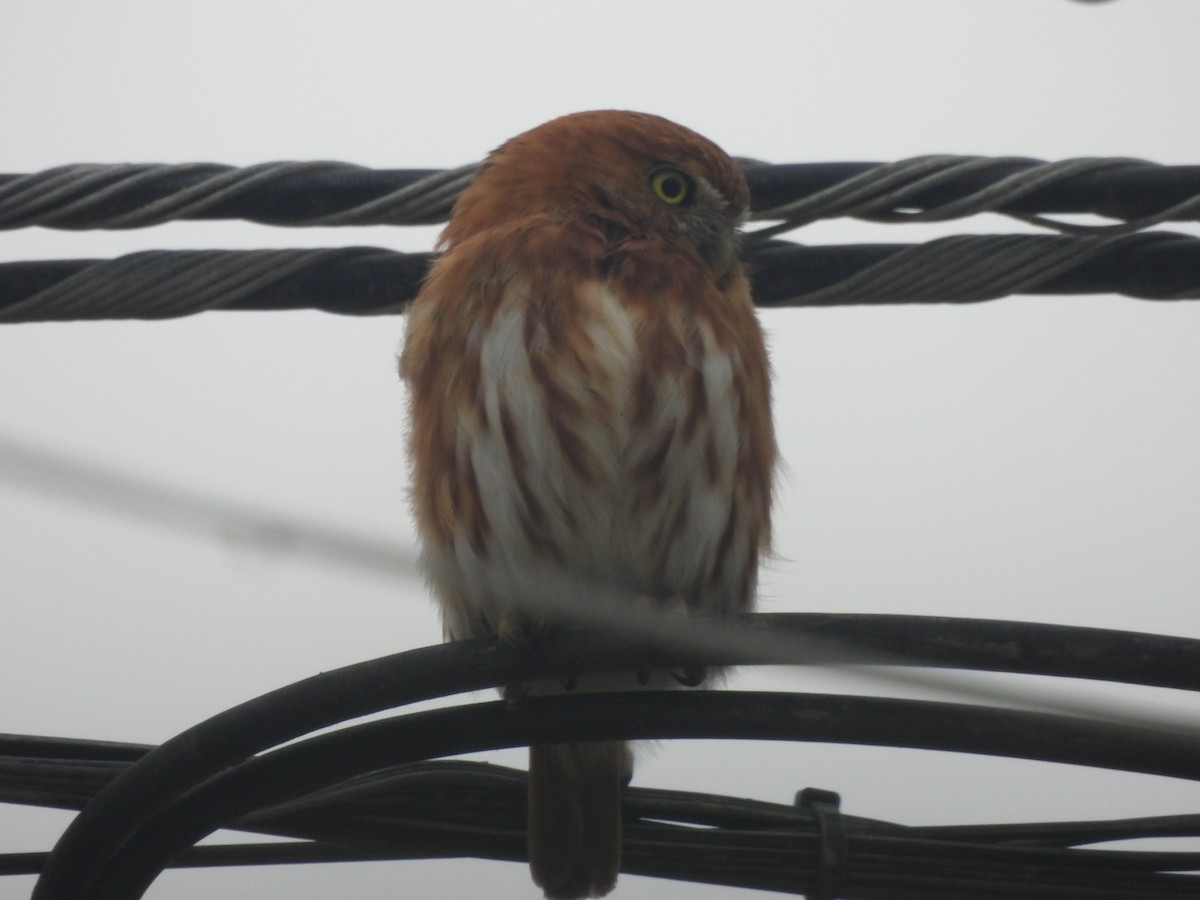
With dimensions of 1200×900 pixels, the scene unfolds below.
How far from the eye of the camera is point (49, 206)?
3268 millimetres

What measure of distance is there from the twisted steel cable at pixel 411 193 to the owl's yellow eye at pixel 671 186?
0.35 meters

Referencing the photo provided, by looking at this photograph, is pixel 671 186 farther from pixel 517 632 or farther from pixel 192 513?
pixel 192 513

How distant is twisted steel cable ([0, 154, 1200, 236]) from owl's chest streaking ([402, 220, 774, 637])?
0.34m

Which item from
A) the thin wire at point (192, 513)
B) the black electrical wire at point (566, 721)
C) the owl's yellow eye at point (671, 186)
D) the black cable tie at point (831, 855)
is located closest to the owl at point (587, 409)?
the owl's yellow eye at point (671, 186)

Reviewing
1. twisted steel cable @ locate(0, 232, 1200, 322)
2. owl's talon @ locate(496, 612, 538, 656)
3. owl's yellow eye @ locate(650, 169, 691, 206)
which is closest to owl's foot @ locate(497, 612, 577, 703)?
owl's talon @ locate(496, 612, 538, 656)

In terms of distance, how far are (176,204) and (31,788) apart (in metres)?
1.49

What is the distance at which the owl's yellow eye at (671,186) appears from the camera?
3.58 meters

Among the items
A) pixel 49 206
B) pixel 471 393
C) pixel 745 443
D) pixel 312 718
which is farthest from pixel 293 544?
pixel 49 206

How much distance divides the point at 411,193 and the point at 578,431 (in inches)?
33.2

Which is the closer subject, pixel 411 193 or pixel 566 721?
pixel 566 721

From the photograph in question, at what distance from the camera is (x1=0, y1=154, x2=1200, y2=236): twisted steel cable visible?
10.6 feet

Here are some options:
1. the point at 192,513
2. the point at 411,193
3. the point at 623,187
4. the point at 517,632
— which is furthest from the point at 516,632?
the point at 192,513

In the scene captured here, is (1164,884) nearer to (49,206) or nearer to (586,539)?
(586,539)

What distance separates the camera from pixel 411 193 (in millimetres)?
3387
